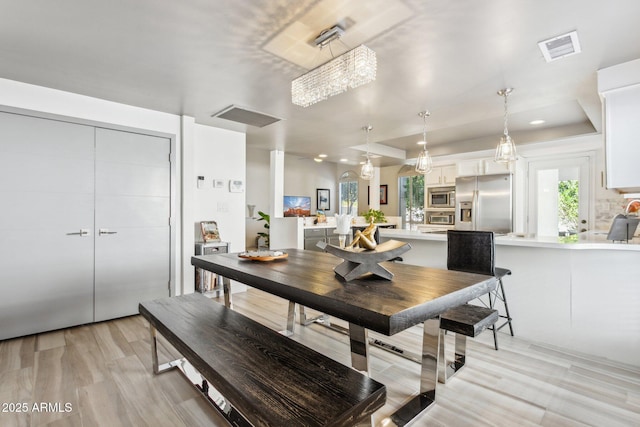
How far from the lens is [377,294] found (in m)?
1.45

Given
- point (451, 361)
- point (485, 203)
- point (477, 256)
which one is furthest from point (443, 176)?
point (451, 361)

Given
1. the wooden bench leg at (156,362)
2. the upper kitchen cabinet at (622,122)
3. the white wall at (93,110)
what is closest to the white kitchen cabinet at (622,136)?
the upper kitchen cabinet at (622,122)

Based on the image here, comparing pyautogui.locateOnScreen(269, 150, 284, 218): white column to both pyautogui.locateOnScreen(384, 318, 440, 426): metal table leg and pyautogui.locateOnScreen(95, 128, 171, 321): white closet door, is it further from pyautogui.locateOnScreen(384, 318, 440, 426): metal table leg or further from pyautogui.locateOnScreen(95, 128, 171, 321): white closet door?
pyautogui.locateOnScreen(384, 318, 440, 426): metal table leg

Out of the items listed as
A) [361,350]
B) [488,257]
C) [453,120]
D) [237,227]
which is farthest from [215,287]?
[453,120]

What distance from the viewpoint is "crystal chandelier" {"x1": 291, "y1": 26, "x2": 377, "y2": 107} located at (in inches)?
77.7

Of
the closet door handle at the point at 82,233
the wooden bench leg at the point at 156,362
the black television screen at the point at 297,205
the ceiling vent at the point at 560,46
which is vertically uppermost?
the ceiling vent at the point at 560,46

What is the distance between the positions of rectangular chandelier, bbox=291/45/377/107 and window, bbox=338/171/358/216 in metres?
7.26

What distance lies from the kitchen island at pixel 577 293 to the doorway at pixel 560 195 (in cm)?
243

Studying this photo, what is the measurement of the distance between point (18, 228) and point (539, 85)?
504cm

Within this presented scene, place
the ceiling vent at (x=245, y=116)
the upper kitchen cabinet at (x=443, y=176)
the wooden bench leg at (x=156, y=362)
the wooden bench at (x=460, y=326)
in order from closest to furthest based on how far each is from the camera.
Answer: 1. the wooden bench at (x=460, y=326)
2. the wooden bench leg at (x=156, y=362)
3. the ceiling vent at (x=245, y=116)
4. the upper kitchen cabinet at (x=443, y=176)

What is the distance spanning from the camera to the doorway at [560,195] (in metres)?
4.75

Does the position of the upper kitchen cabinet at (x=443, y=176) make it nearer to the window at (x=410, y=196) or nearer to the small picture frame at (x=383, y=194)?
the window at (x=410, y=196)

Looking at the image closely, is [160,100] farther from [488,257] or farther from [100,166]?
[488,257]

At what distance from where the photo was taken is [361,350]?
176 cm
